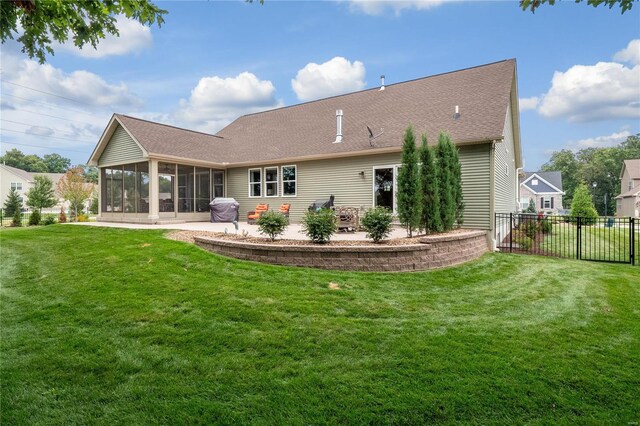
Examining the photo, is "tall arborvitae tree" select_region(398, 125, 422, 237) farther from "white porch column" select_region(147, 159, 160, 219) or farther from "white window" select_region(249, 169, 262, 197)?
"white porch column" select_region(147, 159, 160, 219)

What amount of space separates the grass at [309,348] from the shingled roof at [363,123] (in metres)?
6.69

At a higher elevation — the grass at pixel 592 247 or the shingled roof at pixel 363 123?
the shingled roof at pixel 363 123

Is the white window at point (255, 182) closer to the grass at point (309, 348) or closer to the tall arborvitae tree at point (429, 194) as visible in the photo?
the tall arborvitae tree at point (429, 194)

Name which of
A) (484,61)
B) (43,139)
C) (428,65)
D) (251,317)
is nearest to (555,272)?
Answer: (251,317)

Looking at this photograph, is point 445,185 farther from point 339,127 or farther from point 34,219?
point 34,219

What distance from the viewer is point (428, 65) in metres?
17.1

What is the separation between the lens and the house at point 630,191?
30.9 meters

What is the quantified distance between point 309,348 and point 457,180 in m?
7.95

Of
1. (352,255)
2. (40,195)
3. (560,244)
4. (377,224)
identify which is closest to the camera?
(352,255)

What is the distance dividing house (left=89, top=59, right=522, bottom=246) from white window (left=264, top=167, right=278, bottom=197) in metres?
0.05

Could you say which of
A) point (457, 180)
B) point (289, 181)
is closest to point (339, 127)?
point (289, 181)

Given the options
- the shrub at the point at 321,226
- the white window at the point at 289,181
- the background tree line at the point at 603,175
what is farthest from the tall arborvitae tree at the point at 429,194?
the background tree line at the point at 603,175

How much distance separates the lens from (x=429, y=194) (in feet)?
27.2

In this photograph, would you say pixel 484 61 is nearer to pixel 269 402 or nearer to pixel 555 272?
pixel 555 272
